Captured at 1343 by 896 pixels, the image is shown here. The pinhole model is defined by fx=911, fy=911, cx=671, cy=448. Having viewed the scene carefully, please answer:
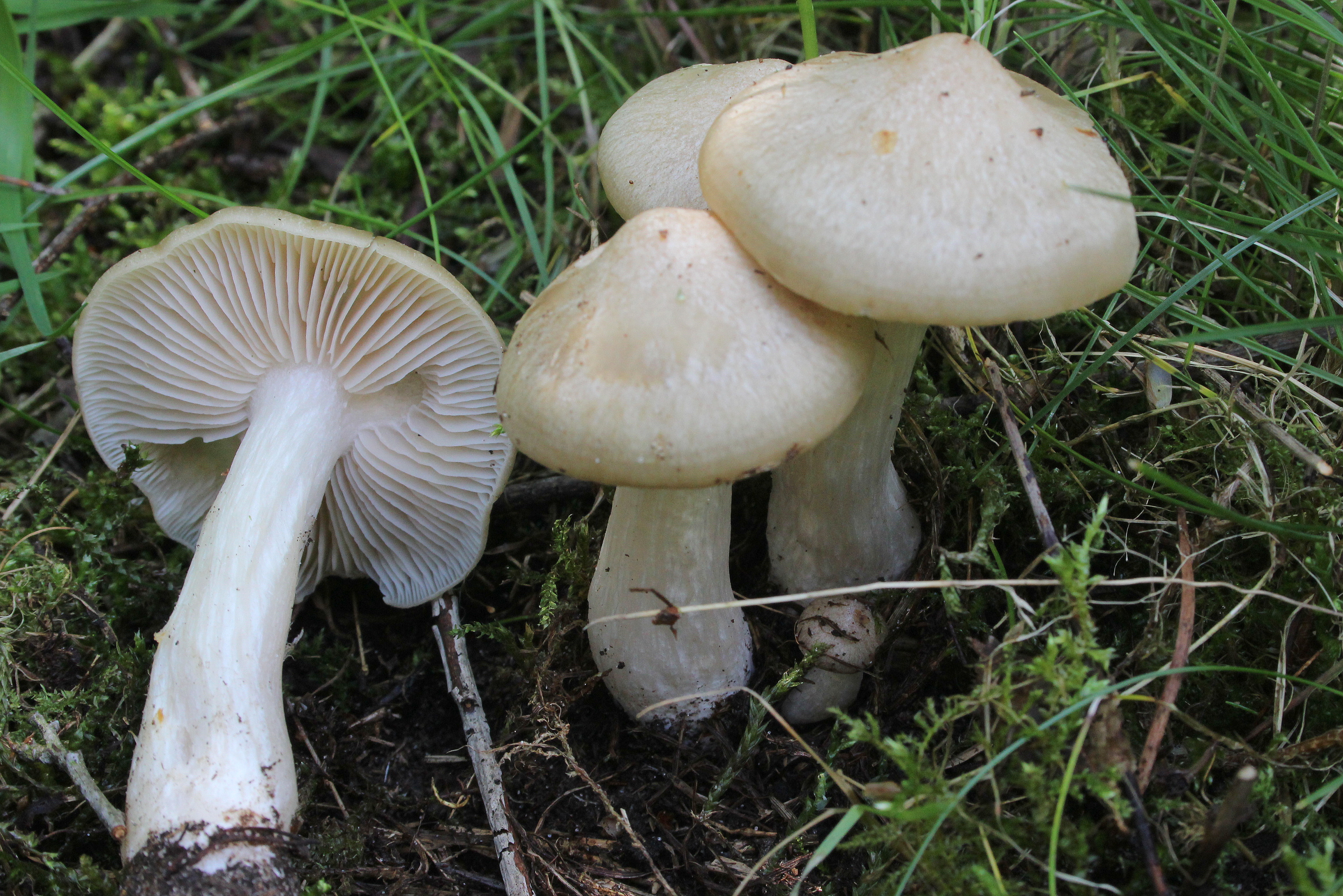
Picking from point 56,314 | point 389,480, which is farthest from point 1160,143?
point 56,314

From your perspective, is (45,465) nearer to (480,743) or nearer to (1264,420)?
(480,743)

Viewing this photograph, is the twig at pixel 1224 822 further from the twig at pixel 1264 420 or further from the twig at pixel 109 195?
the twig at pixel 109 195

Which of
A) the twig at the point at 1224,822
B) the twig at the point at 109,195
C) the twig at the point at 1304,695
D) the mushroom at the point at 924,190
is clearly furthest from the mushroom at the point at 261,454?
the twig at the point at 1304,695

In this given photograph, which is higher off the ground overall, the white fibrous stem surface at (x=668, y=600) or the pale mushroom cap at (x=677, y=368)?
the pale mushroom cap at (x=677, y=368)

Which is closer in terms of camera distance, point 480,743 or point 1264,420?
point 1264,420

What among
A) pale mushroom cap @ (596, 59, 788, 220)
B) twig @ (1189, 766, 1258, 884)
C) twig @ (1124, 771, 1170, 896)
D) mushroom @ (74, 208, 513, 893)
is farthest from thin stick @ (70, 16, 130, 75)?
twig @ (1189, 766, 1258, 884)

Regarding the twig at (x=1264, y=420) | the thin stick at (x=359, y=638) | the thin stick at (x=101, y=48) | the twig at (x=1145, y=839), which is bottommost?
the twig at (x=1145, y=839)

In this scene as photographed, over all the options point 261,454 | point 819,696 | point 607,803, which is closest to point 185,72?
point 261,454
